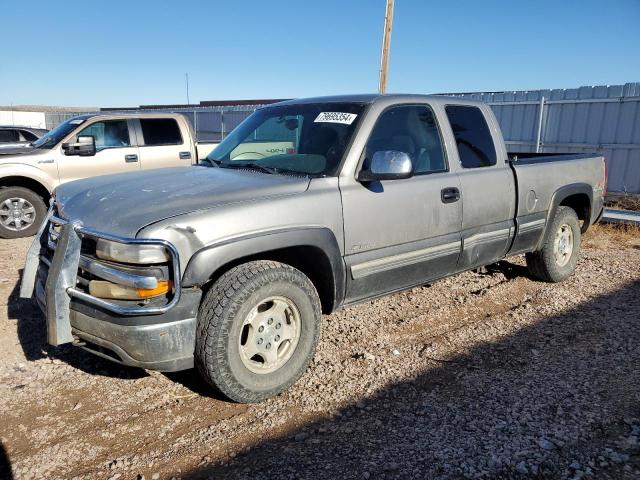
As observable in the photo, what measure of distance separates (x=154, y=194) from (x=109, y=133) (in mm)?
5721

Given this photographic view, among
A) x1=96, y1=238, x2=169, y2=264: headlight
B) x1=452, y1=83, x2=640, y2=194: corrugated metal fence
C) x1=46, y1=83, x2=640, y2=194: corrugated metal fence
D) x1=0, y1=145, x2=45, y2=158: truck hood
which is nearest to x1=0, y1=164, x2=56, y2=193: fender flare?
x1=0, y1=145, x2=45, y2=158: truck hood

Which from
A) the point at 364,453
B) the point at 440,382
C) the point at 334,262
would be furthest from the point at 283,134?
the point at 364,453

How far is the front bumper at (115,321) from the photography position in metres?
2.76

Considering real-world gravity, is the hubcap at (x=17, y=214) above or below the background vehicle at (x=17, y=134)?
below

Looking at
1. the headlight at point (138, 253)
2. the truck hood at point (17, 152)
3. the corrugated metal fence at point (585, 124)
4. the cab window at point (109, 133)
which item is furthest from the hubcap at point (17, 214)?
the corrugated metal fence at point (585, 124)

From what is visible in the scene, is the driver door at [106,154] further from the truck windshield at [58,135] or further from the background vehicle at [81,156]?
the truck windshield at [58,135]

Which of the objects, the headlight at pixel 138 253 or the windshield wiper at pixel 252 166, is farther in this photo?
the windshield wiper at pixel 252 166

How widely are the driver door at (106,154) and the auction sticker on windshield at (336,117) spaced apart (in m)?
4.88

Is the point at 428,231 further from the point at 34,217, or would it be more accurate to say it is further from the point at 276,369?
the point at 34,217

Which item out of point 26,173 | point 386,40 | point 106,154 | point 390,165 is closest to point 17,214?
point 26,173

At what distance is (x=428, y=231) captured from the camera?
13.1 ft

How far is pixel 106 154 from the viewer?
809cm

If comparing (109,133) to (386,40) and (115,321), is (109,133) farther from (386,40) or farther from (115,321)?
(386,40)

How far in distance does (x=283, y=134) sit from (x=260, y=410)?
2152 mm
